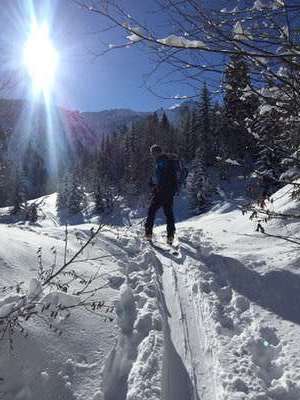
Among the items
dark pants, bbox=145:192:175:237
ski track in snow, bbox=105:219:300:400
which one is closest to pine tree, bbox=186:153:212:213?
dark pants, bbox=145:192:175:237

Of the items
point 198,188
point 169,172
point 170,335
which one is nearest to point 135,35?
point 170,335

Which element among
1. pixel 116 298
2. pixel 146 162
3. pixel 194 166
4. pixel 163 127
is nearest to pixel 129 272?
pixel 116 298

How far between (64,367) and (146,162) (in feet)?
213

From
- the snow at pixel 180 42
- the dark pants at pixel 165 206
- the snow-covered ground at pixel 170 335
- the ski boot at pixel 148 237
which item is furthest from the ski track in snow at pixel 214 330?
the snow at pixel 180 42

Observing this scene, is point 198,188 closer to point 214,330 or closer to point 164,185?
point 164,185

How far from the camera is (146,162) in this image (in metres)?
67.9

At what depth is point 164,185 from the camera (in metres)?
8.31

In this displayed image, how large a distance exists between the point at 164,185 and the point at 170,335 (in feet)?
14.5

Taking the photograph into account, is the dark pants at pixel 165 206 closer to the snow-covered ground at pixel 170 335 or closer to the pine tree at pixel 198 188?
the snow-covered ground at pixel 170 335

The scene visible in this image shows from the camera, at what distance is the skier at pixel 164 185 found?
327 inches

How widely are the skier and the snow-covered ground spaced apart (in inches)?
67.6

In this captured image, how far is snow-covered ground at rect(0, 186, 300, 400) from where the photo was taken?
3.26 metres

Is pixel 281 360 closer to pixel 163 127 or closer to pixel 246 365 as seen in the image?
pixel 246 365

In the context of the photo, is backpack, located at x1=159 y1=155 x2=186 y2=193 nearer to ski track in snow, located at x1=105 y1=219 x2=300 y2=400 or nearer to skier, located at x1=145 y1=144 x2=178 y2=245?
skier, located at x1=145 y1=144 x2=178 y2=245
